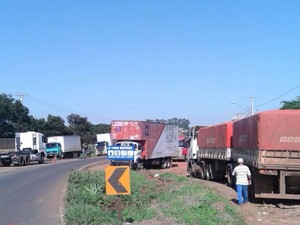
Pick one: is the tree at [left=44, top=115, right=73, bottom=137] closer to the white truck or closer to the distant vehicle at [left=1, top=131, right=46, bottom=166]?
the white truck

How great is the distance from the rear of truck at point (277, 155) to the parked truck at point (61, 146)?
54.8 metres

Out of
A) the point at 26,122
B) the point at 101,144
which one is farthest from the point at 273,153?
the point at 26,122

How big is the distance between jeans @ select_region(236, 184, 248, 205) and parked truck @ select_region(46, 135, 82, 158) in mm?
54820

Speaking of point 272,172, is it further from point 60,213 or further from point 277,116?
point 60,213

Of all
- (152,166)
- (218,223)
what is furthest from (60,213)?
(152,166)

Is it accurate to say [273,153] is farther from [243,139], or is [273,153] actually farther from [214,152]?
[214,152]

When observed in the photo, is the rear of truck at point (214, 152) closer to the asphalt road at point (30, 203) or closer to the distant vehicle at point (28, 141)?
the asphalt road at point (30, 203)

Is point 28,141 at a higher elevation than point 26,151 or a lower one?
higher

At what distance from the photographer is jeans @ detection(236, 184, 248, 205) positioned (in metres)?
14.9

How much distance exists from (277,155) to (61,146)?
57.5m

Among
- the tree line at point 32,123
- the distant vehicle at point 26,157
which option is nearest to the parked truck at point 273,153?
the distant vehicle at point 26,157

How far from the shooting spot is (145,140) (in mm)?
35281

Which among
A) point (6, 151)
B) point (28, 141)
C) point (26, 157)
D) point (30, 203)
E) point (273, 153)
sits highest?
point (273, 153)

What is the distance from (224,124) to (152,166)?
722 inches
